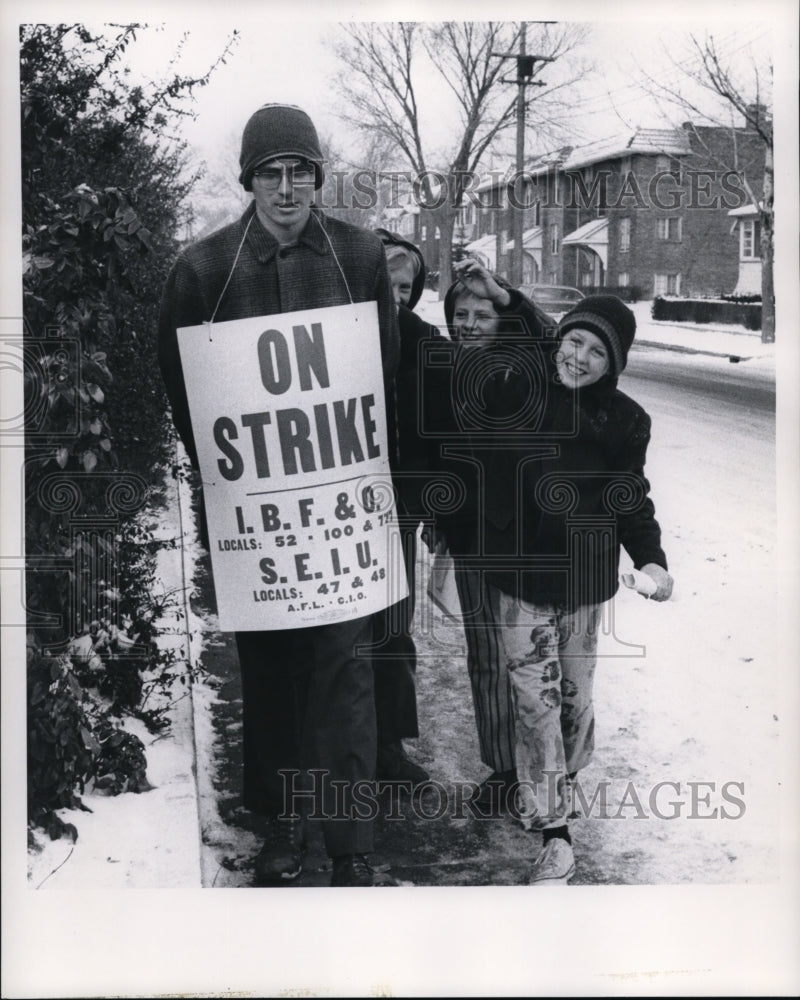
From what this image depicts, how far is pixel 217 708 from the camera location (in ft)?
13.7

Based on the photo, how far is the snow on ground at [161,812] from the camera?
13.2 ft

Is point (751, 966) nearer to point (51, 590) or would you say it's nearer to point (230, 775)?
point (230, 775)

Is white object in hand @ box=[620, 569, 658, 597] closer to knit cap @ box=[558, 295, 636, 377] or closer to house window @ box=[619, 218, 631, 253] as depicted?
knit cap @ box=[558, 295, 636, 377]

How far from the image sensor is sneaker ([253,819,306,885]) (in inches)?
156

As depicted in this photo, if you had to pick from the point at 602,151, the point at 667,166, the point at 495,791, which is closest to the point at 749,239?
the point at 667,166

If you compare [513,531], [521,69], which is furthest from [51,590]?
[521,69]

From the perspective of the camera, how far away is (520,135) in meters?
4.06

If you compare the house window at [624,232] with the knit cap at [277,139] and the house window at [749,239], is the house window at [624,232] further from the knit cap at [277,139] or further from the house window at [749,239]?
the knit cap at [277,139]

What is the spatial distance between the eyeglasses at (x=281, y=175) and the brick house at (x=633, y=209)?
57cm

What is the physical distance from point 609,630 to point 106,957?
215 centimetres

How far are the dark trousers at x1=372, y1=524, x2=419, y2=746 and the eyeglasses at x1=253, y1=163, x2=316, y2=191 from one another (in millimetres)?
1231

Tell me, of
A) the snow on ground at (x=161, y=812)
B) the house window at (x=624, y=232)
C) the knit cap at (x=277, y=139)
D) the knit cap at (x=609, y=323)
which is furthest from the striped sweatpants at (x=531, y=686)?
the knit cap at (x=277, y=139)

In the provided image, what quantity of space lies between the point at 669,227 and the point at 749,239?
304 mm

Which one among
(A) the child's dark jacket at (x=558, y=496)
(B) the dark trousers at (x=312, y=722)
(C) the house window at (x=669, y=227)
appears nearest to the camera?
(B) the dark trousers at (x=312, y=722)
